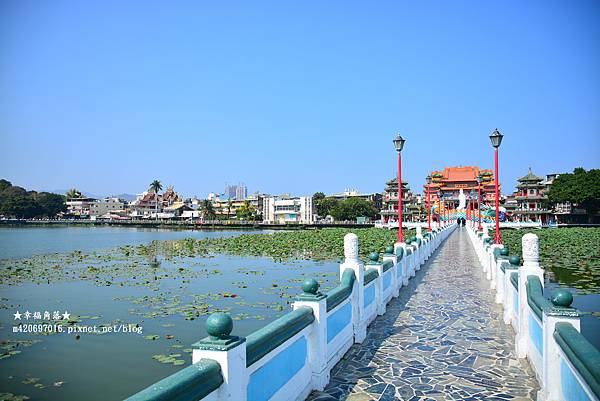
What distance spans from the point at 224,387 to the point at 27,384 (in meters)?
6.21

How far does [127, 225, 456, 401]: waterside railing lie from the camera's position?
295cm

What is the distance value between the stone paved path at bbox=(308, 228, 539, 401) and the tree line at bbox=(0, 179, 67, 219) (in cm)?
13504

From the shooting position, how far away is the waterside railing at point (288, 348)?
2.95 m

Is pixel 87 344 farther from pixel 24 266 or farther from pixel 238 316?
pixel 24 266

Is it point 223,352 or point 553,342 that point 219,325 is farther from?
point 553,342

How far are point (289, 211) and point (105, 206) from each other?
79554mm

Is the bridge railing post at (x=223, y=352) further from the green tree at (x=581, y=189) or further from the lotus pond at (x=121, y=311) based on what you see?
the green tree at (x=581, y=189)

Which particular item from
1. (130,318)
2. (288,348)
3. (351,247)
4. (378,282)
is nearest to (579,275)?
(378,282)

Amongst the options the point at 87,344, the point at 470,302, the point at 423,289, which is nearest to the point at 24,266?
the point at 87,344

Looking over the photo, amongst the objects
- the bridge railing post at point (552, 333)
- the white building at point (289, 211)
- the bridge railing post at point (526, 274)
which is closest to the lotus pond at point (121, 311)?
the bridge railing post at point (526, 274)

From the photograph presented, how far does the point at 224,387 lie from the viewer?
3146 millimetres

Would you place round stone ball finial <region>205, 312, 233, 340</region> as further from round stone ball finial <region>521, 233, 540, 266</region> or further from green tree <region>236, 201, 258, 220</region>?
green tree <region>236, 201, 258, 220</region>

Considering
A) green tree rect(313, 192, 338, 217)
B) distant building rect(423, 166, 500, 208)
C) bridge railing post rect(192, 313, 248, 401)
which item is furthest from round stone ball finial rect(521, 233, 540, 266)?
green tree rect(313, 192, 338, 217)

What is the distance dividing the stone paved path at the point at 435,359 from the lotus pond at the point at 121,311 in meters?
3.53
